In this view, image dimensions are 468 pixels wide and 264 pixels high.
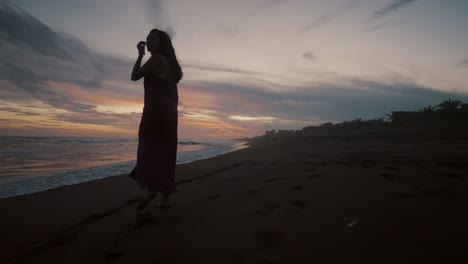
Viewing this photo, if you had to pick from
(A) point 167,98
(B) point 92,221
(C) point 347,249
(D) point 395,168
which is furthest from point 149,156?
(D) point 395,168

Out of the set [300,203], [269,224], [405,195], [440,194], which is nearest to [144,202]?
[269,224]

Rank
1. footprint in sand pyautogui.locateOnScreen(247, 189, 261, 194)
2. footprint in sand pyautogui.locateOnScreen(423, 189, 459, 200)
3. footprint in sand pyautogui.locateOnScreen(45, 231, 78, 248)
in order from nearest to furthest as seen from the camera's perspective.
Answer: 1. footprint in sand pyautogui.locateOnScreen(45, 231, 78, 248)
2. footprint in sand pyautogui.locateOnScreen(423, 189, 459, 200)
3. footprint in sand pyautogui.locateOnScreen(247, 189, 261, 194)

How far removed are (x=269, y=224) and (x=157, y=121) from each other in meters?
1.75

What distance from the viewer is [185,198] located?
3.94 meters

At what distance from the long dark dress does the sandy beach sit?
39cm

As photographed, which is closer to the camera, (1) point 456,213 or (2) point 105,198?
(1) point 456,213

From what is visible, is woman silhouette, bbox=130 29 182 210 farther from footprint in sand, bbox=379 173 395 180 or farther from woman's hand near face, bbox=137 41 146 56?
footprint in sand, bbox=379 173 395 180

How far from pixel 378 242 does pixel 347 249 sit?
25 centimetres

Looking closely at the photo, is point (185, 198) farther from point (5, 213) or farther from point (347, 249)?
point (347, 249)

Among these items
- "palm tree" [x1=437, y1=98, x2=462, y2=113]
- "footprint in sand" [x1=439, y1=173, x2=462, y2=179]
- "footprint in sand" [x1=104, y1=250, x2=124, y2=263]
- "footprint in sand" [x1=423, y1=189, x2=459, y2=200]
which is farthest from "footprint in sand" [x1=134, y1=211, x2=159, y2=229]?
"palm tree" [x1=437, y1=98, x2=462, y2=113]

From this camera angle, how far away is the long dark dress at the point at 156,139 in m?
3.20

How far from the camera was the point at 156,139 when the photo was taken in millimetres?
3238

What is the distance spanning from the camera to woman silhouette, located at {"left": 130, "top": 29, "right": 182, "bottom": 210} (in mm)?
3193

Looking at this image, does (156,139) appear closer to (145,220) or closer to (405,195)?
(145,220)
